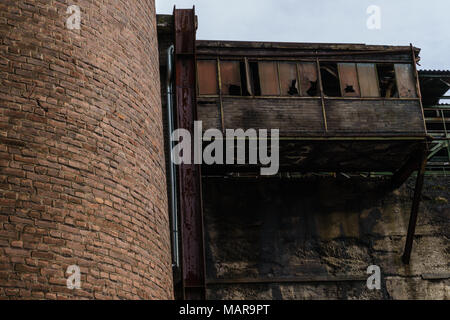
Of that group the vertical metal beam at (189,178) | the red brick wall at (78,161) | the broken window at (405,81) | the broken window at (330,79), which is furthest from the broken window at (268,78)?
the red brick wall at (78,161)

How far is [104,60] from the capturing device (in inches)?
327

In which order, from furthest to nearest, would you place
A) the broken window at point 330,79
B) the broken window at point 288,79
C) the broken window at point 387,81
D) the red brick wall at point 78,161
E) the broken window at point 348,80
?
the broken window at point 387,81
the broken window at point 330,79
the broken window at point 348,80
the broken window at point 288,79
the red brick wall at point 78,161

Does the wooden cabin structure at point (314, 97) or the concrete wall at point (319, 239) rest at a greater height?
the wooden cabin structure at point (314, 97)

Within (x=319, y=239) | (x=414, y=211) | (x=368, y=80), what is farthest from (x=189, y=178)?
(x=414, y=211)

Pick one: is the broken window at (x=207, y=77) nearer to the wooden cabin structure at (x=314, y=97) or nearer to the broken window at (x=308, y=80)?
the wooden cabin structure at (x=314, y=97)

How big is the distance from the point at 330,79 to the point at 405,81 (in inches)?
61.7

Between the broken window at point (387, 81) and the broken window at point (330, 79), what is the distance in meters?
0.91

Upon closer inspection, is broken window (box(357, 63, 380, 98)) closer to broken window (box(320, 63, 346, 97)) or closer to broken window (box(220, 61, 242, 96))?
broken window (box(320, 63, 346, 97))

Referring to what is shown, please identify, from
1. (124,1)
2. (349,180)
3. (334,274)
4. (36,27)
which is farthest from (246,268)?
(36,27)

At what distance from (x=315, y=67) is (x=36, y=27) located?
29.4ft

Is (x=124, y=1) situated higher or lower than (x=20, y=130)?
higher

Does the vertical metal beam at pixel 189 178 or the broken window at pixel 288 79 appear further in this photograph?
the broken window at pixel 288 79

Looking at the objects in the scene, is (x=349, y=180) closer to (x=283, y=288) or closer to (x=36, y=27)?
(x=283, y=288)

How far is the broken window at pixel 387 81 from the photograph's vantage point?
A: 16141 millimetres
